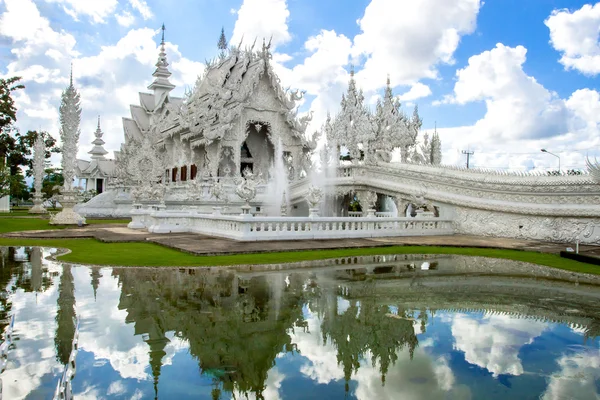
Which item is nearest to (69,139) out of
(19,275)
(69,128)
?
(69,128)

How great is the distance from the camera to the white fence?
12.9m

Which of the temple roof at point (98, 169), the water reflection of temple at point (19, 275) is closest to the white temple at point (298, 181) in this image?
the water reflection of temple at point (19, 275)

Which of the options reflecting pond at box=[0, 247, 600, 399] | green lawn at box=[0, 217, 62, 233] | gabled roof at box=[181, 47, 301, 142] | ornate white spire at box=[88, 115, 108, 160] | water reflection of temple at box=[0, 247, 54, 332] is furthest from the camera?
ornate white spire at box=[88, 115, 108, 160]

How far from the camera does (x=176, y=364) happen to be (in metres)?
3.82

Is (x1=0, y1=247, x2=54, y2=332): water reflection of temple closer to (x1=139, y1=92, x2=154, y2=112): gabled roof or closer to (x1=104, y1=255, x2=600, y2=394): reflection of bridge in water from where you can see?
(x1=104, y1=255, x2=600, y2=394): reflection of bridge in water

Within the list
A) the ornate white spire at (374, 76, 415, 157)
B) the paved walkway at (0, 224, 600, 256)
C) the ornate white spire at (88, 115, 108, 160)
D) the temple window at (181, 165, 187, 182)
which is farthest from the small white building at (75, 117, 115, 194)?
the paved walkway at (0, 224, 600, 256)

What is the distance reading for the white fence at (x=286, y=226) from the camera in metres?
12.9

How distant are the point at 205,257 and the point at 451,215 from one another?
11564 mm

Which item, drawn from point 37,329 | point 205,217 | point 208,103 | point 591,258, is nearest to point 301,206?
point 208,103

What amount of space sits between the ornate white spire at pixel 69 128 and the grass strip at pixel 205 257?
8409 mm

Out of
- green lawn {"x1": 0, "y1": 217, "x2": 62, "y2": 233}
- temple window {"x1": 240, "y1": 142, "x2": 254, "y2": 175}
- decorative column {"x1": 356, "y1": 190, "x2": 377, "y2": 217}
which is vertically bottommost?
green lawn {"x1": 0, "y1": 217, "x2": 62, "y2": 233}

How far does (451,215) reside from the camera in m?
18.1

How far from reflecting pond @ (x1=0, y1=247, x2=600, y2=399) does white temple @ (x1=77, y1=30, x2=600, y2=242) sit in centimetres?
622

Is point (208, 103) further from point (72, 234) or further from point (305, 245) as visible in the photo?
point (305, 245)
